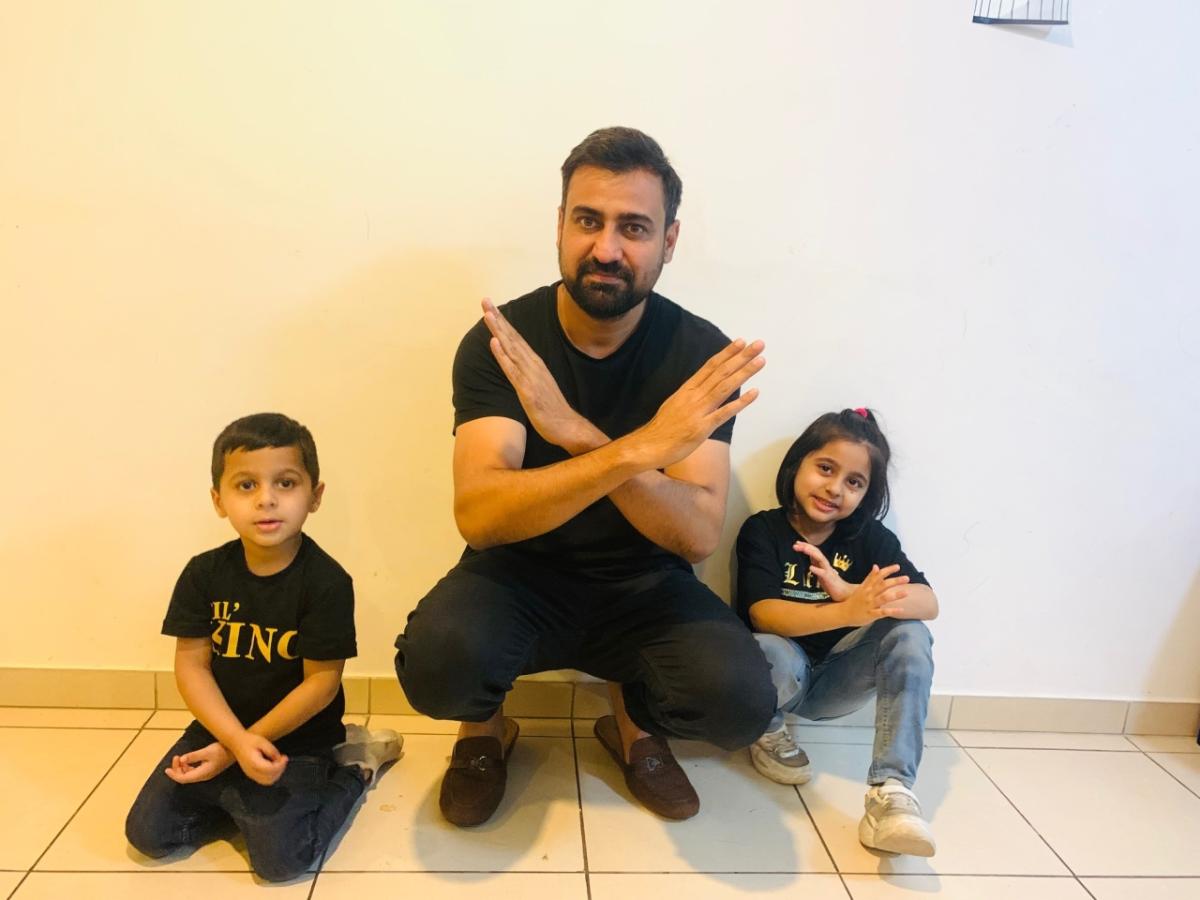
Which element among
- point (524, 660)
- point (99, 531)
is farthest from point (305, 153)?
point (524, 660)

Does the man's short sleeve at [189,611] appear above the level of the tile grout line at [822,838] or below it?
above

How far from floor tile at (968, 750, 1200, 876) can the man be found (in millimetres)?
618

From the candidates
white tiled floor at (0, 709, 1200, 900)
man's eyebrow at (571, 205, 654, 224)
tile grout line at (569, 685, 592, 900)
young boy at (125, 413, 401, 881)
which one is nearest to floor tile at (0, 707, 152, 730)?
white tiled floor at (0, 709, 1200, 900)

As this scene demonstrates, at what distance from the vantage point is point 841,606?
1.48m

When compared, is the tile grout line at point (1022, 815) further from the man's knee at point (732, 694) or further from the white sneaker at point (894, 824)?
the man's knee at point (732, 694)

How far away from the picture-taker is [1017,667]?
1826 millimetres

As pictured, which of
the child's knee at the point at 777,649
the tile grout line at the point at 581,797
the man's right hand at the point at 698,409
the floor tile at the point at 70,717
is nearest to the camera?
the man's right hand at the point at 698,409

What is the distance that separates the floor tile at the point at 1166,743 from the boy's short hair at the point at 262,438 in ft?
5.80

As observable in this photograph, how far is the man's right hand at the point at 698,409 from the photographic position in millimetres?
1229

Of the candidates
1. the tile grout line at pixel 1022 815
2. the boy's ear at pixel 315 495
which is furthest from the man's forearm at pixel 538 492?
the tile grout line at pixel 1022 815

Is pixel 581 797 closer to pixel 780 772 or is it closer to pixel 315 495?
pixel 780 772

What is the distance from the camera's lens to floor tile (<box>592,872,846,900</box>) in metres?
1.31

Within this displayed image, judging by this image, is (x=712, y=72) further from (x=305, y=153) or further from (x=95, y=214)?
(x=95, y=214)

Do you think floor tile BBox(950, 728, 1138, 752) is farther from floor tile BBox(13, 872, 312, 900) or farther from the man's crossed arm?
floor tile BBox(13, 872, 312, 900)
